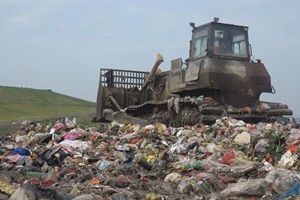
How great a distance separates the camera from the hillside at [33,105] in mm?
30828

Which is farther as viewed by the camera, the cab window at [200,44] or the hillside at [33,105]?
the hillside at [33,105]

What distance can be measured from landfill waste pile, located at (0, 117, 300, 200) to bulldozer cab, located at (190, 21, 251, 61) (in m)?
1.92

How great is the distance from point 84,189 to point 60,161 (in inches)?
99.3

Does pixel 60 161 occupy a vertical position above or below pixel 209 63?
below

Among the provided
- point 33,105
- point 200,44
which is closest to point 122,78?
point 200,44

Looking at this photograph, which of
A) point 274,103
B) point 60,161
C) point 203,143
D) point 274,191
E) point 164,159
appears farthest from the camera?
point 274,103

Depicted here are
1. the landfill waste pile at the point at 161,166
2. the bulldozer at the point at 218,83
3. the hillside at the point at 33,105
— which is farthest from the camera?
the hillside at the point at 33,105

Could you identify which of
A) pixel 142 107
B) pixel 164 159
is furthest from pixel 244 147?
pixel 142 107

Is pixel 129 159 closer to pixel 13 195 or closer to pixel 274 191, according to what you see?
pixel 274 191

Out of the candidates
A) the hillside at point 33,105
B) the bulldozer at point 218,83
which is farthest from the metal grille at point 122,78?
the hillside at point 33,105

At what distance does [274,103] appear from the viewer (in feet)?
39.4

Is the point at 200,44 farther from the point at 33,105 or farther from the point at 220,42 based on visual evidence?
the point at 33,105

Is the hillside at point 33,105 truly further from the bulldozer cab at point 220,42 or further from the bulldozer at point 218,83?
the bulldozer cab at point 220,42

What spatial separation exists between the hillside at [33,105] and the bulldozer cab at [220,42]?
17627mm
